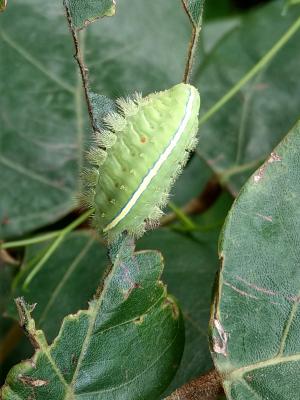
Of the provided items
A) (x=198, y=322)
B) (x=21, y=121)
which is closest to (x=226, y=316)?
(x=198, y=322)

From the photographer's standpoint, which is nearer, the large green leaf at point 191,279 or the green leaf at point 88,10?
the green leaf at point 88,10

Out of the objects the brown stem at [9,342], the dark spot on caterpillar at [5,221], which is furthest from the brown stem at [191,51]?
the brown stem at [9,342]

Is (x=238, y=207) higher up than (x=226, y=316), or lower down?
→ higher up

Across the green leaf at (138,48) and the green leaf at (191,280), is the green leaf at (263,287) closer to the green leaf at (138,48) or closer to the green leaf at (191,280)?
the green leaf at (191,280)

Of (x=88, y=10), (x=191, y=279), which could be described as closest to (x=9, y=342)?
(x=191, y=279)

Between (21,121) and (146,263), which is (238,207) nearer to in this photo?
(146,263)

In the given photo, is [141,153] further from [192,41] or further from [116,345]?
[116,345]
